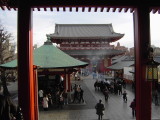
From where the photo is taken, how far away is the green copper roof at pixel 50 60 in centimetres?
1585

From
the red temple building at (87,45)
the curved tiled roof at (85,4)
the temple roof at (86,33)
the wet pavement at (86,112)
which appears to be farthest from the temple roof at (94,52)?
the curved tiled roof at (85,4)

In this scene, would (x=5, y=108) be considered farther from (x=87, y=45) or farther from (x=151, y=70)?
(x=87, y=45)

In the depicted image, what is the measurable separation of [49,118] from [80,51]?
21030 millimetres

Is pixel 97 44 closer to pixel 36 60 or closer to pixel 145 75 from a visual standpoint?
pixel 36 60

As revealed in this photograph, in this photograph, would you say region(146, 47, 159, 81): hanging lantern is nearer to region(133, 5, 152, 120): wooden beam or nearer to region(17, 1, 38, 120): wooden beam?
region(133, 5, 152, 120): wooden beam

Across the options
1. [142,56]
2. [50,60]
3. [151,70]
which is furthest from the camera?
[50,60]

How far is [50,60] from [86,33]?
1996 cm

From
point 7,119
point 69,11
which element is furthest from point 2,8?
point 7,119

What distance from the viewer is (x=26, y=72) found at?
18.5ft

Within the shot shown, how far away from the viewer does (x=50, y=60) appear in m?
16.5

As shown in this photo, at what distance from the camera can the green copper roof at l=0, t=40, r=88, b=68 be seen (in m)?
15.9

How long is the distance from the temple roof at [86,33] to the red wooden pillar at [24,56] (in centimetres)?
2646

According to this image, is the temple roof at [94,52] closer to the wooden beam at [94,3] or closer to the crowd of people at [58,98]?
the crowd of people at [58,98]

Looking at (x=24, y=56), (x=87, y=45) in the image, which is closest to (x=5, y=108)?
(x=24, y=56)
